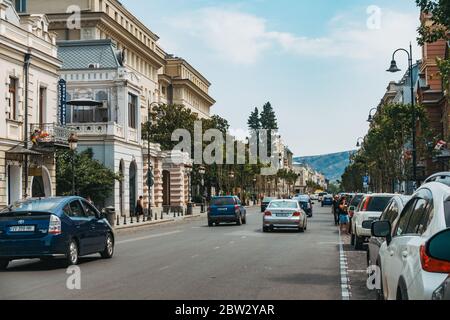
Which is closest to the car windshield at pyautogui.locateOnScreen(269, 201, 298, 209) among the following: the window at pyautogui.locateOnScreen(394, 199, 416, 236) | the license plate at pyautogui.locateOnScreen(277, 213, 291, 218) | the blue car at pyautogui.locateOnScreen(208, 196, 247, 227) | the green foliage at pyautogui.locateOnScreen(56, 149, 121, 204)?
the license plate at pyautogui.locateOnScreen(277, 213, 291, 218)

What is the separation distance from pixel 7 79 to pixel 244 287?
25081mm

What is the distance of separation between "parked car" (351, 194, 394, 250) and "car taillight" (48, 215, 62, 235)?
940 cm

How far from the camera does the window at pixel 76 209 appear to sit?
16.0m

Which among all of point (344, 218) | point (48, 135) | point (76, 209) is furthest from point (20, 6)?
point (76, 209)

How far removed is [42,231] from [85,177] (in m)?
30.4

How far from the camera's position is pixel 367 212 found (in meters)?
21.0

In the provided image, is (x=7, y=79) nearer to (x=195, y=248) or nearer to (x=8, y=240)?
(x=195, y=248)

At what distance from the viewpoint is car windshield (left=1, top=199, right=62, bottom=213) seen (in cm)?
1515

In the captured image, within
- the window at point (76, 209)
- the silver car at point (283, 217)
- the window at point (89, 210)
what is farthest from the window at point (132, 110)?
the window at point (76, 209)

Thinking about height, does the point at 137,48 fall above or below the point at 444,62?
above

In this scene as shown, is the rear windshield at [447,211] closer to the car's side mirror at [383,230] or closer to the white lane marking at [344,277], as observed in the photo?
the car's side mirror at [383,230]
